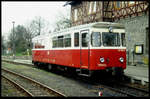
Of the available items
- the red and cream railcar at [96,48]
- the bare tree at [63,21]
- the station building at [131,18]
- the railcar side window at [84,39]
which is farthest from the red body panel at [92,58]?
the bare tree at [63,21]

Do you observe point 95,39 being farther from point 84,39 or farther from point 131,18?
point 131,18

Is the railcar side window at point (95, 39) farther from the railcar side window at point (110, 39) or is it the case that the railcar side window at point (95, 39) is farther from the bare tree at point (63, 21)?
the bare tree at point (63, 21)

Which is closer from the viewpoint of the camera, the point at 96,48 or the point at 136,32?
the point at 96,48

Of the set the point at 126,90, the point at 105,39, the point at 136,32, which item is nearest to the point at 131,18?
the point at 136,32

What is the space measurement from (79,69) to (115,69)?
75.1 inches

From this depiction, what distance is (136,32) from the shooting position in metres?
21.3

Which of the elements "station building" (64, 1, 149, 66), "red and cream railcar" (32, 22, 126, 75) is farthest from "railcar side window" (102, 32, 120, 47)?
"station building" (64, 1, 149, 66)

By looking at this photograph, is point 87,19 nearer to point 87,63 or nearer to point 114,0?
point 114,0

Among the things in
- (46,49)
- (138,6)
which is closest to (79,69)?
(46,49)

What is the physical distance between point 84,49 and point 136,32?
1075 cm

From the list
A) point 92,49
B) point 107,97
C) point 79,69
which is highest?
point 92,49

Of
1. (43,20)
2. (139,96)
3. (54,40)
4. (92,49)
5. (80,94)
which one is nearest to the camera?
(139,96)

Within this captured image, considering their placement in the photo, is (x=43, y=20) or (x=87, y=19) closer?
(x=87, y=19)

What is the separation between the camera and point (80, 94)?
962 cm
